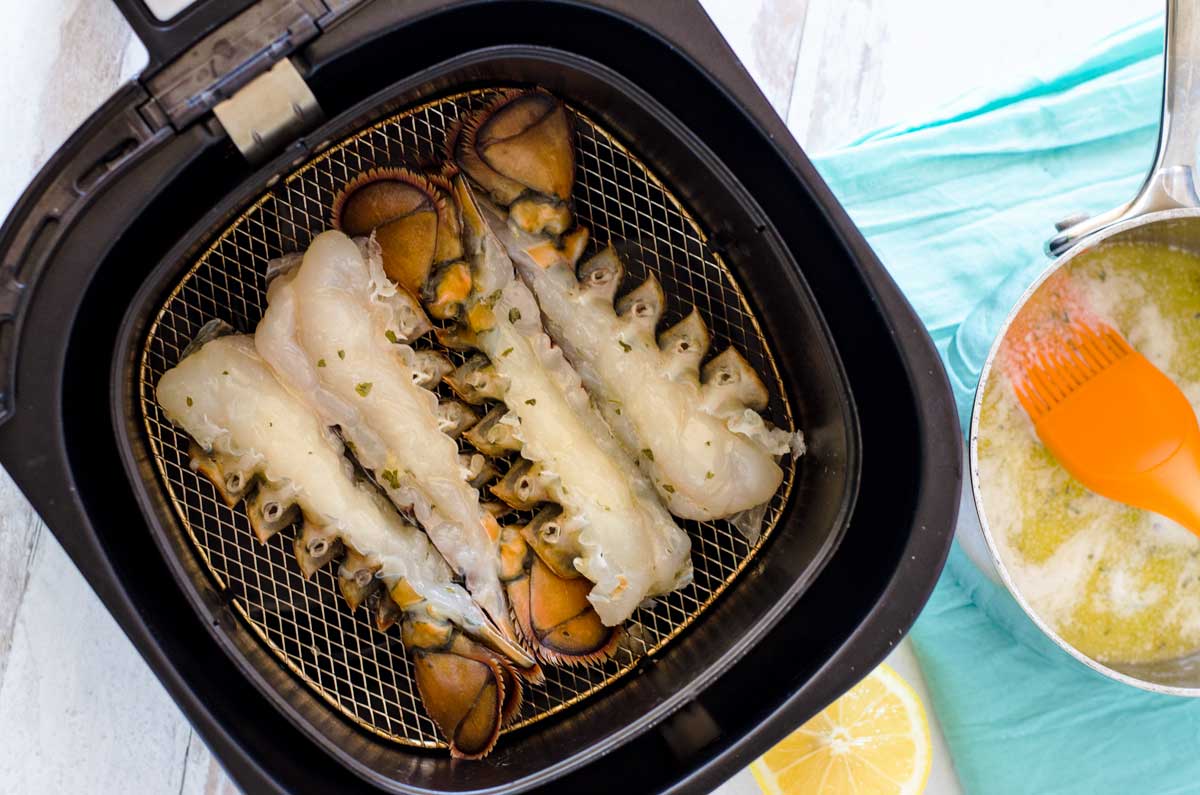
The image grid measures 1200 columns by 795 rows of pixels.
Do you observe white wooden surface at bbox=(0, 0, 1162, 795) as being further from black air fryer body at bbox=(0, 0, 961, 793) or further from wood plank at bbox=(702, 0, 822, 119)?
black air fryer body at bbox=(0, 0, 961, 793)

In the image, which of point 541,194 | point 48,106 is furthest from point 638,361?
point 48,106

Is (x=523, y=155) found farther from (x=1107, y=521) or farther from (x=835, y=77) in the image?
(x=1107, y=521)

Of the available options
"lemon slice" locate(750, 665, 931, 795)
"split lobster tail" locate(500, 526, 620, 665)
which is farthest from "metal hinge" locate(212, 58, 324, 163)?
→ "lemon slice" locate(750, 665, 931, 795)

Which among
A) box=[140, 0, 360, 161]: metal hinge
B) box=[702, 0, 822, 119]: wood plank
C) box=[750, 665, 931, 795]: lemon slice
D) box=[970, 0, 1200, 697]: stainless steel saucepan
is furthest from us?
box=[702, 0, 822, 119]: wood plank

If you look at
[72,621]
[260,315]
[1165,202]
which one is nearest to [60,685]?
[72,621]

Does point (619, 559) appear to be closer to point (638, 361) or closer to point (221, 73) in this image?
point (638, 361)
